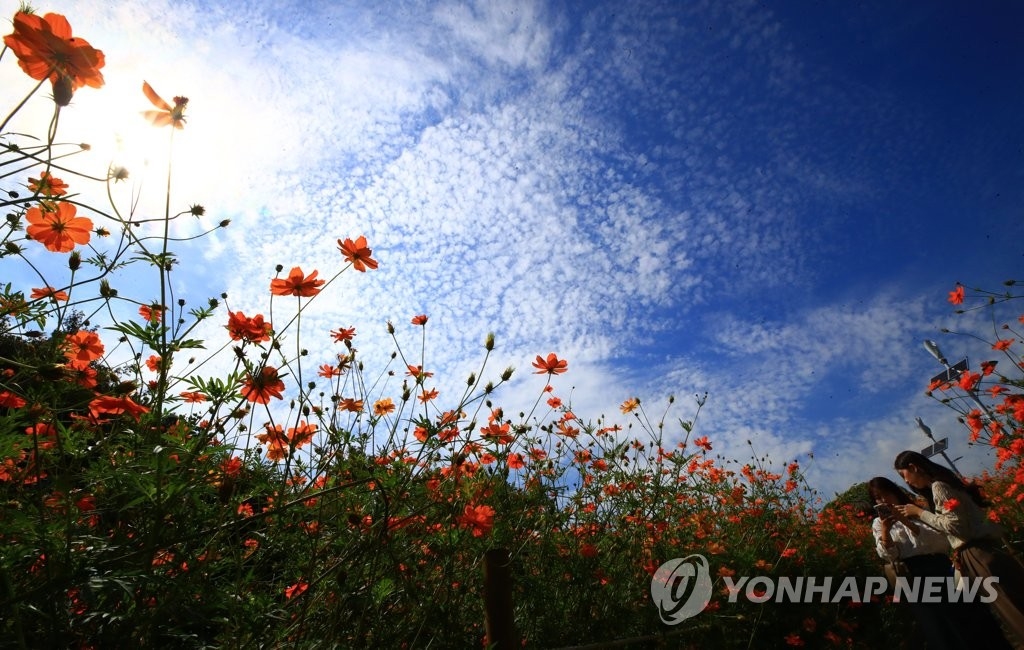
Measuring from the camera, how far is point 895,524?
4.16m

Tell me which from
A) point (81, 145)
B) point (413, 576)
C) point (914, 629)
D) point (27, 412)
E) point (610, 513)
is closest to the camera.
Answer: point (81, 145)

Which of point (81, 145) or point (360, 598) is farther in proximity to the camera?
point (360, 598)

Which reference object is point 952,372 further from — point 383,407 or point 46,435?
point 46,435

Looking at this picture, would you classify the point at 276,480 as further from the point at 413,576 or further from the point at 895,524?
the point at 895,524

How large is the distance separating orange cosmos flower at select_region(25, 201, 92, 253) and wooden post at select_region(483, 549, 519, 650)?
5.35ft

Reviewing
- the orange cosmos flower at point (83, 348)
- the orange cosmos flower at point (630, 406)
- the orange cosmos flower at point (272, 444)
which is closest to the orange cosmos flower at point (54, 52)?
the orange cosmos flower at point (83, 348)

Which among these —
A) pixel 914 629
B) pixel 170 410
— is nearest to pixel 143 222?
pixel 170 410

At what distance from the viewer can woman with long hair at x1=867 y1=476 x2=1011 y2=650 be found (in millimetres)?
3650

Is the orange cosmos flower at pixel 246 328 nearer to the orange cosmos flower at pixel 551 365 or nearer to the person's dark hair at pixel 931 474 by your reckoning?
the orange cosmos flower at pixel 551 365

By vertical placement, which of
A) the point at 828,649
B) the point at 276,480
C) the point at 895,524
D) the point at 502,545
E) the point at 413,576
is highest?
the point at 895,524

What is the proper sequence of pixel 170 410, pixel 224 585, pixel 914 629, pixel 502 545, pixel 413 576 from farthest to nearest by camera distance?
1. pixel 914 629
2. pixel 502 545
3. pixel 413 576
4. pixel 224 585
5. pixel 170 410

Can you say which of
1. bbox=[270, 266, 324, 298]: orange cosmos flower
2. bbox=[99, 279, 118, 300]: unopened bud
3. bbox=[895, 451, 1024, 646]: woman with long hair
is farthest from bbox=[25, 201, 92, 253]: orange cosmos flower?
bbox=[895, 451, 1024, 646]: woman with long hair

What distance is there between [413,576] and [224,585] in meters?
0.63

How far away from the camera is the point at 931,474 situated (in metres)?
3.81
